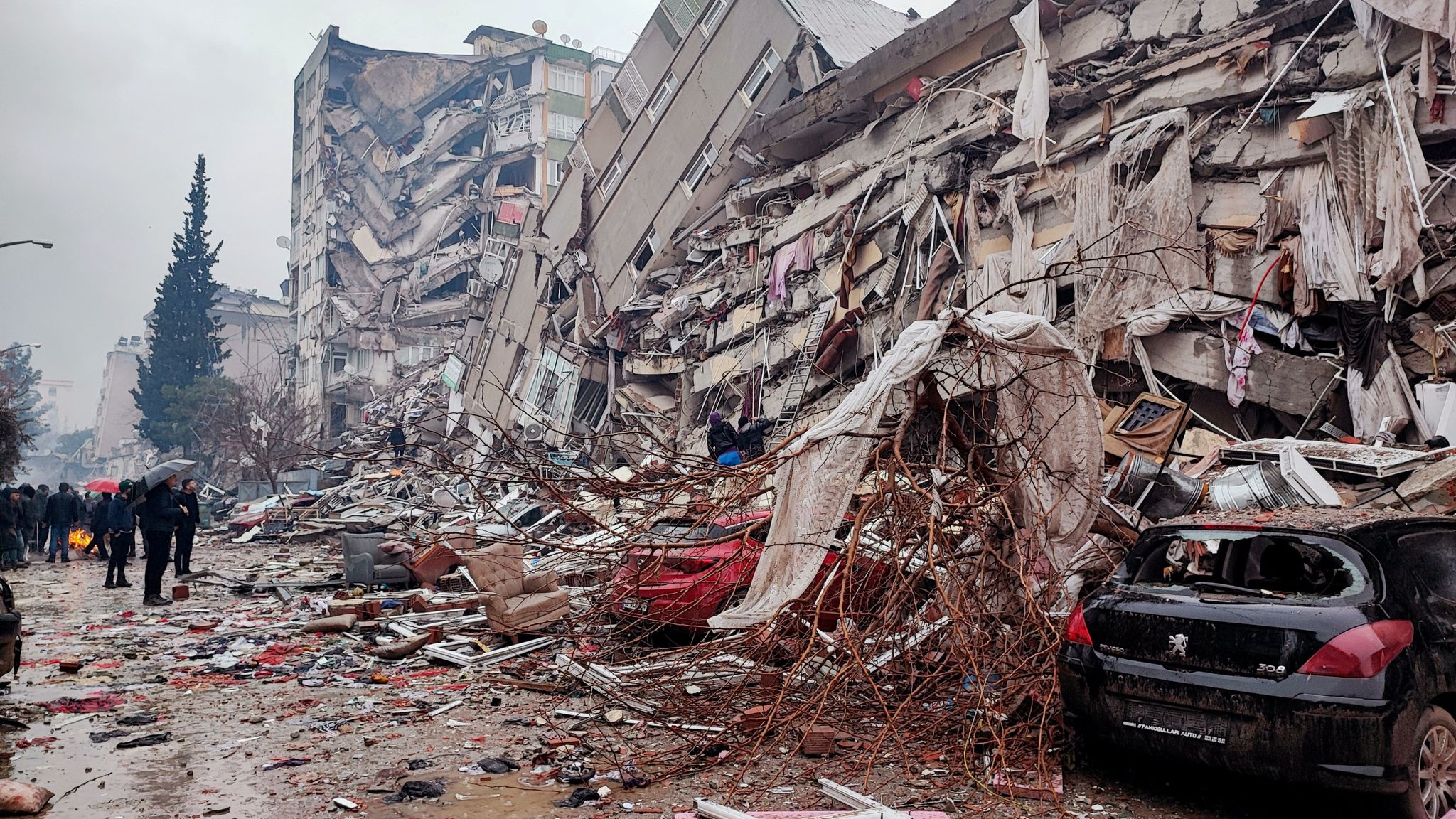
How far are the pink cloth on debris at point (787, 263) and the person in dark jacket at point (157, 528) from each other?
13.0 metres

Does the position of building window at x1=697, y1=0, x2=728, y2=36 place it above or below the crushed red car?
above

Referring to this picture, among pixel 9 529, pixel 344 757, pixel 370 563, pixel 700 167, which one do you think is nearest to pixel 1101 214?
pixel 370 563

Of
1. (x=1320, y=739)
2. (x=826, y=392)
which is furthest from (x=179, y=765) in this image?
(x=826, y=392)

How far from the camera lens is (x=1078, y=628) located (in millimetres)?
5082

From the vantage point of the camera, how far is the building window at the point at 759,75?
2356cm

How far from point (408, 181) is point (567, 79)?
44.6 feet

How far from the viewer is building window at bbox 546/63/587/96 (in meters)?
61.3

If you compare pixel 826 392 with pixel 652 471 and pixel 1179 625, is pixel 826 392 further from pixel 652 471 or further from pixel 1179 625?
pixel 1179 625

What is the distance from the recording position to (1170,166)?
1298 centimetres

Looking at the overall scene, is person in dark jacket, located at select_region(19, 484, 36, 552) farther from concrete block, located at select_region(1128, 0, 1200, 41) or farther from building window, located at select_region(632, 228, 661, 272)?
concrete block, located at select_region(1128, 0, 1200, 41)

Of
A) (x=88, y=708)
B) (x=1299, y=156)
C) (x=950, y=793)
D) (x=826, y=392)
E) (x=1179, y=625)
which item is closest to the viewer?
(x=1179, y=625)

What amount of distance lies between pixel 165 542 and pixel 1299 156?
1561 cm

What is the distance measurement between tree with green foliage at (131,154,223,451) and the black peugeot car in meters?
58.9

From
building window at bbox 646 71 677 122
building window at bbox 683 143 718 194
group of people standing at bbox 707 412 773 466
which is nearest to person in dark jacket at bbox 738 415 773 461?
group of people standing at bbox 707 412 773 466
